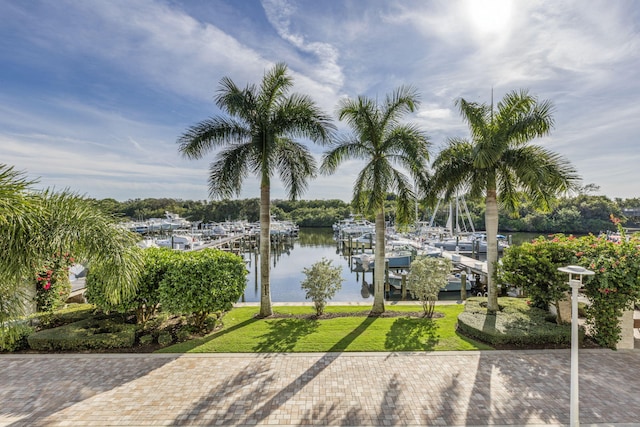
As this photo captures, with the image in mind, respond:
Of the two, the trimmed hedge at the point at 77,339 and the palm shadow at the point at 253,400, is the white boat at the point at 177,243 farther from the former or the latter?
the palm shadow at the point at 253,400

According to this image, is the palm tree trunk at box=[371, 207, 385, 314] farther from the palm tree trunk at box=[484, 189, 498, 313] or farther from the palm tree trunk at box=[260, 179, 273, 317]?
the palm tree trunk at box=[260, 179, 273, 317]

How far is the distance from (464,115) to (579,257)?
18.3 feet

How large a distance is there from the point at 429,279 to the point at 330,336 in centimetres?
426

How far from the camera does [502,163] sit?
33.1 feet

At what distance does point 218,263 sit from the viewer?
9.40 metres

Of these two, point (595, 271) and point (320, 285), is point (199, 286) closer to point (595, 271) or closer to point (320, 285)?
point (320, 285)

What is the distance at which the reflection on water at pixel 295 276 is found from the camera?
2027 centimetres

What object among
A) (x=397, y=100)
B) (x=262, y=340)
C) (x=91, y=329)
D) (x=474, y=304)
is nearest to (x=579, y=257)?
(x=474, y=304)

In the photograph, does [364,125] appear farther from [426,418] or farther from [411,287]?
[426,418]

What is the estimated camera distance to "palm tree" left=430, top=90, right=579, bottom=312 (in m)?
9.40

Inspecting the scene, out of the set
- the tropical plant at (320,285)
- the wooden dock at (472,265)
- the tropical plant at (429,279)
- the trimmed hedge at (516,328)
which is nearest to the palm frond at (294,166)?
the tropical plant at (320,285)

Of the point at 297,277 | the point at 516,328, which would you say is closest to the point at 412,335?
the point at 516,328

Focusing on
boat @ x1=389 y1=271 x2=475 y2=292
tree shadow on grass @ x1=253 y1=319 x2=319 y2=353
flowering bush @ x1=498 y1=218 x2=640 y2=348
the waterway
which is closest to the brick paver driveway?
tree shadow on grass @ x1=253 y1=319 x2=319 y2=353

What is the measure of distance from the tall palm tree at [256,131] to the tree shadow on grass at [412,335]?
470 cm
